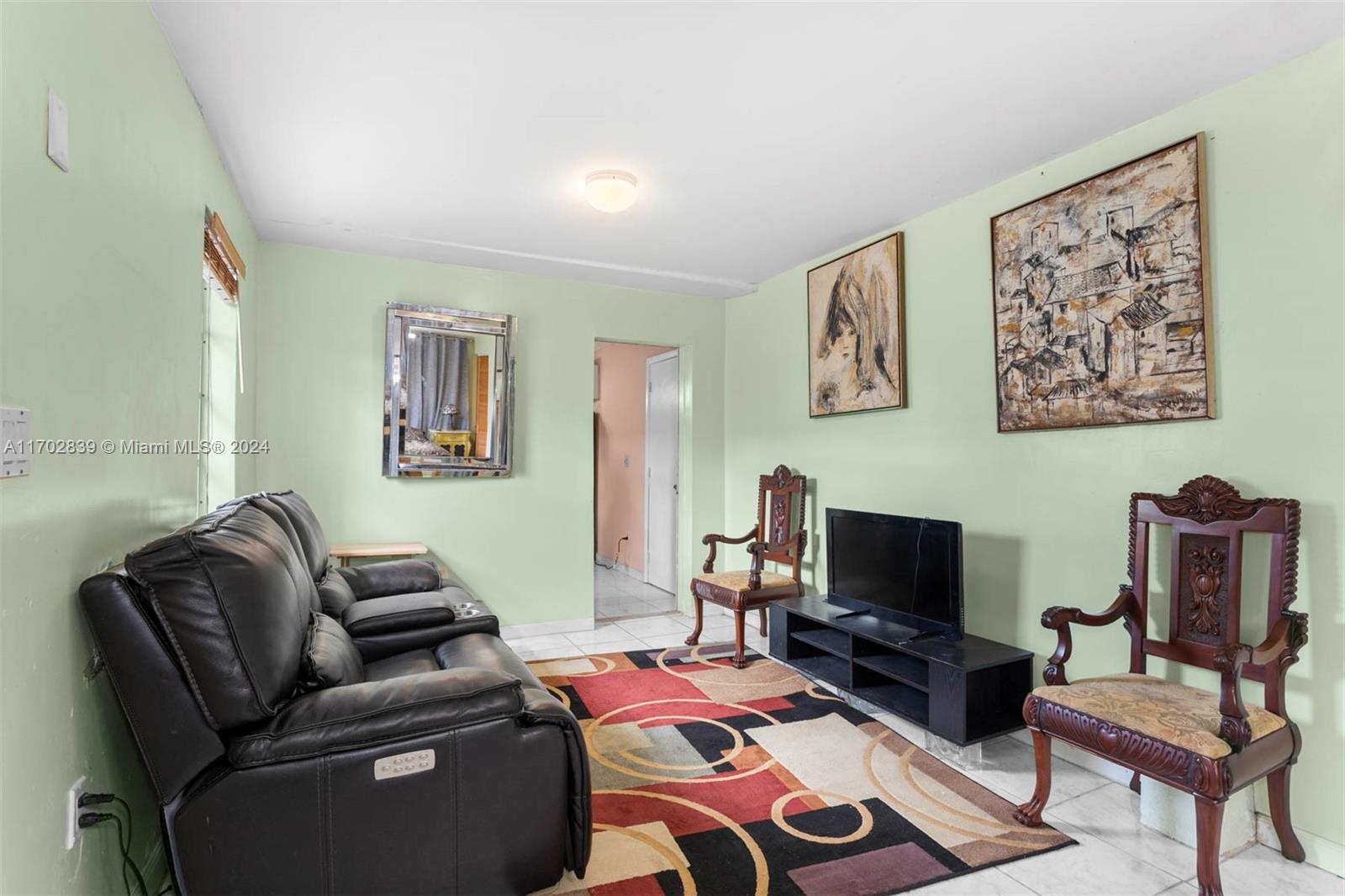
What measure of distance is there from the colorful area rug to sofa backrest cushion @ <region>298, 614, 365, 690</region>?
33.7 inches

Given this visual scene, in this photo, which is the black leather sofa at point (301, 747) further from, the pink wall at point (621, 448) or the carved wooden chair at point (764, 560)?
the pink wall at point (621, 448)

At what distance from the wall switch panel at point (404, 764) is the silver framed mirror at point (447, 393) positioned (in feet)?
9.21

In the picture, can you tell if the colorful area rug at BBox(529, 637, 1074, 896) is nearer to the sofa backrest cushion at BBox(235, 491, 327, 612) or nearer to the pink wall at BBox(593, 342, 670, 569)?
the sofa backrest cushion at BBox(235, 491, 327, 612)

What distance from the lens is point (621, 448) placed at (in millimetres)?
7070

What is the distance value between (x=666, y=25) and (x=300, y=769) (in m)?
2.22

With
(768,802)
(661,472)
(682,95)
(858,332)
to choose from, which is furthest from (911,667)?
(661,472)

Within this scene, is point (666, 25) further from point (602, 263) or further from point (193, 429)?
point (602, 263)

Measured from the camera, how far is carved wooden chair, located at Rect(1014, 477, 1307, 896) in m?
1.84

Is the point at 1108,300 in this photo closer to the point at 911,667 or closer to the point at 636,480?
the point at 911,667

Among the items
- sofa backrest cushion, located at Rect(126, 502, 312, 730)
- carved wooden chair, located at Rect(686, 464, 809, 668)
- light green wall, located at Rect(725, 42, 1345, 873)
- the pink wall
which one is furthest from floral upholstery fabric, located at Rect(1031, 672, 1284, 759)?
the pink wall

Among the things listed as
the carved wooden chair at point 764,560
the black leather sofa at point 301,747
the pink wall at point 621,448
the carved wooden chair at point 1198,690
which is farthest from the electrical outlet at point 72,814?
the pink wall at point 621,448

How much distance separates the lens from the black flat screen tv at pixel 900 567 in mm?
2939

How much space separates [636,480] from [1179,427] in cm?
477

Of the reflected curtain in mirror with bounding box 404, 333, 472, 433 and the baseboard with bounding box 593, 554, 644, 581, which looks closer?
the reflected curtain in mirror with bounding box 404, 333, 472, 433
